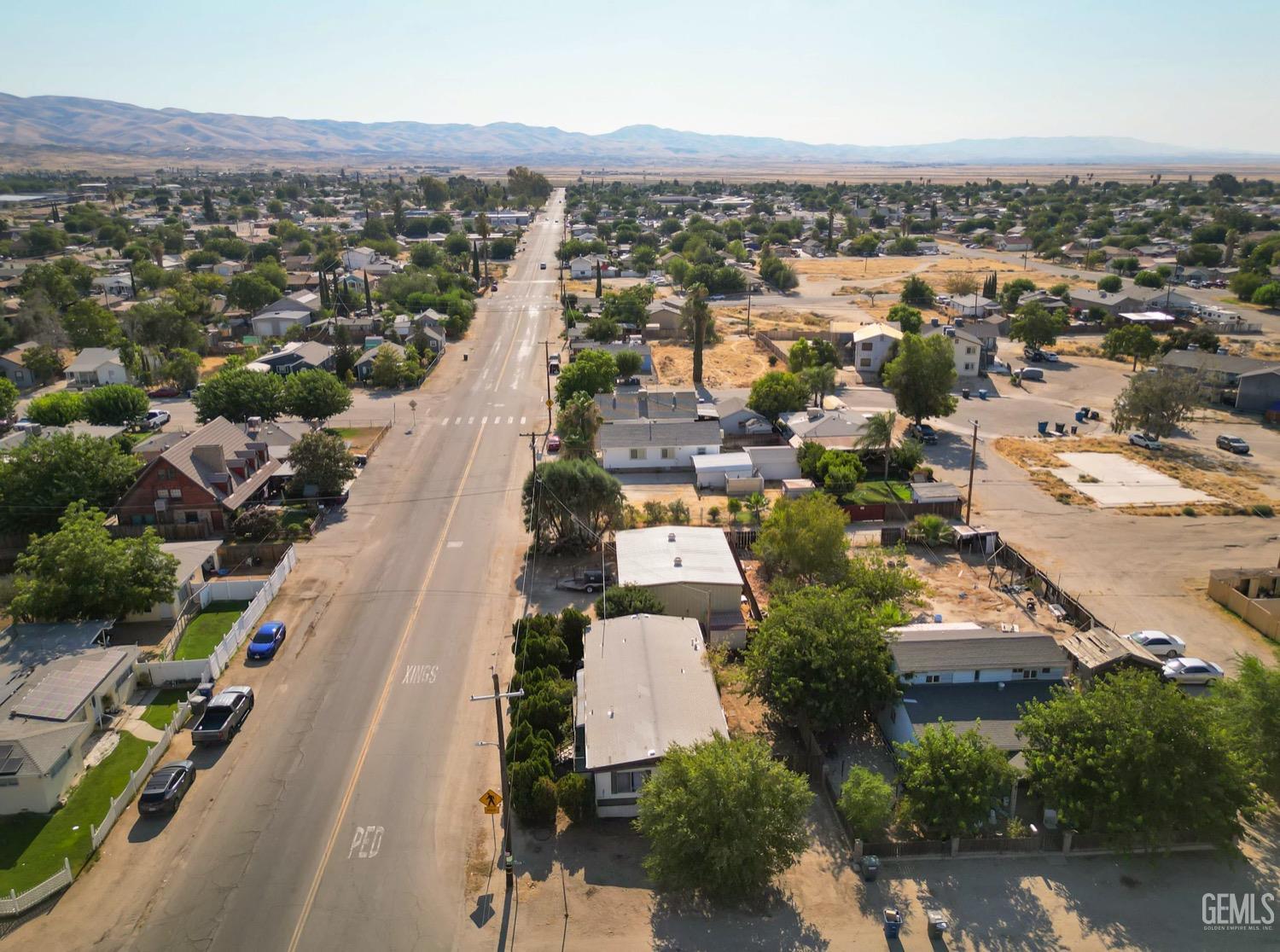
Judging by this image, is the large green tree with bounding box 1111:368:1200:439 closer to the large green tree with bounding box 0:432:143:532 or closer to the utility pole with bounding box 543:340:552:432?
the utility pole with bounding box 543:340:552:432

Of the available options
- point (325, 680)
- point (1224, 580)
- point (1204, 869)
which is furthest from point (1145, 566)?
point (325, 680)

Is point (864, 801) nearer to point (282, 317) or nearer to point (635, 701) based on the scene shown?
point (635, 701)

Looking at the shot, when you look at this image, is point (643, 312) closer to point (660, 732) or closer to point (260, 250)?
point (660, 732)

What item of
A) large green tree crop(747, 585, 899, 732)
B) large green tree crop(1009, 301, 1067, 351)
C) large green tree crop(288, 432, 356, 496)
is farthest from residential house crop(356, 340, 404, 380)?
large green tree crop(1009, 301, 1067, 351)

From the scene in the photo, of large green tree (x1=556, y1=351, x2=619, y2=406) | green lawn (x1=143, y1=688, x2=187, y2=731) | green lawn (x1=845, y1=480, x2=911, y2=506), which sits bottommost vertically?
green lawn (x1=143, y1=688, x2=187, y2=731)

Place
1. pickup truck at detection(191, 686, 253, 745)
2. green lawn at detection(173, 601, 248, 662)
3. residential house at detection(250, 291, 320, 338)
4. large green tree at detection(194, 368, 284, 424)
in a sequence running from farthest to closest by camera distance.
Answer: residential house at detection(250, 291, 320, 338) < large green tree at detection(194, 368, 284, 424) < green lawn at detection(173, 601, 248, 662) < pickup truck at detection(191, 686, 253, 745)

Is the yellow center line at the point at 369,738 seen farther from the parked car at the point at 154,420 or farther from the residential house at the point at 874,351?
the residential house at the point at 874,351
